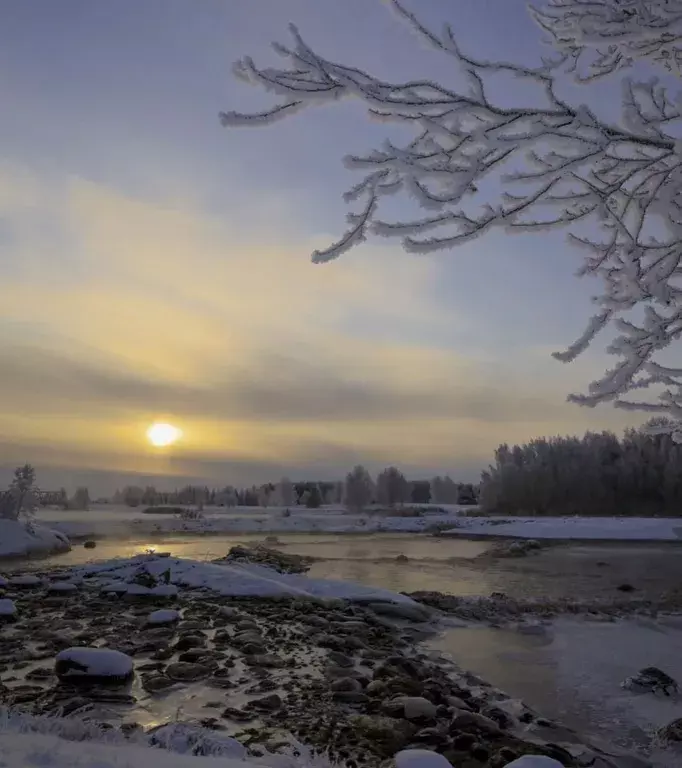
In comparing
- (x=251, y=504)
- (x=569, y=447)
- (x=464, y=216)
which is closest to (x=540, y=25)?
(x=464, y=216)

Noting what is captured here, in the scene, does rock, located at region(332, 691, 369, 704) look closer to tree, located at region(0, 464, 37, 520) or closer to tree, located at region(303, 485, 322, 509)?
tree, located at region(0, 464, 37, 520)

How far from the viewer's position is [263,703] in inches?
243

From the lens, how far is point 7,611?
10.5 meters

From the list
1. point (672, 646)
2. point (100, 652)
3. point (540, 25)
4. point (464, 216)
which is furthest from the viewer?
point (672, 646)

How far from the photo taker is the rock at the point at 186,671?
7.07 metres

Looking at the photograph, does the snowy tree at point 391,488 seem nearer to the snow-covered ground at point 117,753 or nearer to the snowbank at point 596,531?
the snowbank at point 596,531

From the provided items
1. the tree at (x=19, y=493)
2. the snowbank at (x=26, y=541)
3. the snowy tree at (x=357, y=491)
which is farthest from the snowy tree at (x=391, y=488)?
the snowbank at (x=26, y=541)

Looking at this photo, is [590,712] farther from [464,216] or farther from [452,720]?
[464,216]

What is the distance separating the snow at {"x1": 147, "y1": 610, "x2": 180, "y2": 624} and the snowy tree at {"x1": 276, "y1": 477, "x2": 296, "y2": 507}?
136 meters

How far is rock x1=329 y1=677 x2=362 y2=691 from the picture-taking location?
6.81m

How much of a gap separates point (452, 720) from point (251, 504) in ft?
540

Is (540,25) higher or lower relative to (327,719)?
higher

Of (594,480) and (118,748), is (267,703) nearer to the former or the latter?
(118,748)

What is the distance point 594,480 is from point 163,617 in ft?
261
